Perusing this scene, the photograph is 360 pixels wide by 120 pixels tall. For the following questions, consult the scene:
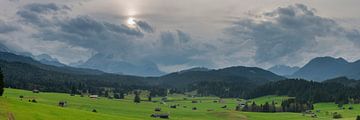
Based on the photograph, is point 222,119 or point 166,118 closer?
point 166,118

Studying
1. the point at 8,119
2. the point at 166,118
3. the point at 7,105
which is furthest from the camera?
the point at 166,118

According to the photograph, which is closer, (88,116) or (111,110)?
(88,116)

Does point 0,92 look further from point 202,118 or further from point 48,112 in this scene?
point 202,118

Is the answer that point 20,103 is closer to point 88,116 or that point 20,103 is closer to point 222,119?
point 88,116

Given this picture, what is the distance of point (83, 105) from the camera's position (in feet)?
648

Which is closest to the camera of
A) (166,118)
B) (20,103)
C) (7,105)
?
(7,105)

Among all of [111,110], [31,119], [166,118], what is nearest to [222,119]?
[166,118]

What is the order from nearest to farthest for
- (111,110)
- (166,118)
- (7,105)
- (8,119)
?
(8,119) → (7,105) → (166,118) → (111,110)

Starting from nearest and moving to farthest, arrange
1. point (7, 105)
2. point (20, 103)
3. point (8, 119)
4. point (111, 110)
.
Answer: point (8, 119)
point (7, 105)
point (20, 103)
point (111, 110)

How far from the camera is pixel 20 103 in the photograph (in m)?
110

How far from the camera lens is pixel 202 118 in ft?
637

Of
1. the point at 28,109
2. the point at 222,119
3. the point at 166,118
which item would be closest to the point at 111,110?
the point at 166,118

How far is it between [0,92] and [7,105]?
14493mm

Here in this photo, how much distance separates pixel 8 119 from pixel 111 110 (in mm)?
107119
